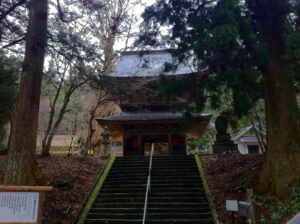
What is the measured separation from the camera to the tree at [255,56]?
602 cm

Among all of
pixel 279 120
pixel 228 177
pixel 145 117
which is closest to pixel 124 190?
pixel 228 177

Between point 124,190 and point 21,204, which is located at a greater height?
point 21,204

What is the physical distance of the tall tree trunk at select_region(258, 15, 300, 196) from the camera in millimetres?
6402

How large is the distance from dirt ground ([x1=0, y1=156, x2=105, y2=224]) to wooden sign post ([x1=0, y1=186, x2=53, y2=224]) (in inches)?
98.2

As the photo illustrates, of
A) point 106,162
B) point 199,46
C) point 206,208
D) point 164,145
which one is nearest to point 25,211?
point 199,46

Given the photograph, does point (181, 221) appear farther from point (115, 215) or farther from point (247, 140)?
point (247, 140)

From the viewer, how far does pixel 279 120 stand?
670 centimetres

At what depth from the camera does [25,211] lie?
4.33 metres

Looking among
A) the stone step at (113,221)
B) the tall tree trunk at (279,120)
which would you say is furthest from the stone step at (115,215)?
the tall tree trunk at (279,120)

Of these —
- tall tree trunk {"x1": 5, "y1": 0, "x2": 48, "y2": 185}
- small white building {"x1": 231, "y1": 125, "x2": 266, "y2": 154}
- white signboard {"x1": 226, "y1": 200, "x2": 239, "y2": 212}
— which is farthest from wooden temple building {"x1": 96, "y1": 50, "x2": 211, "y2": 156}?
white signboard {"x1": 226, "y1": 200, "x2": 239, "y2": 212}

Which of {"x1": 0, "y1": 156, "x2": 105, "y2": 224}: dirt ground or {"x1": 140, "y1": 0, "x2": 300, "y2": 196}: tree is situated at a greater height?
{"x1": 140, "y1": 0, "x2": 300, "y2": 196}: tree

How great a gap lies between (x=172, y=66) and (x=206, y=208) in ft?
11.9

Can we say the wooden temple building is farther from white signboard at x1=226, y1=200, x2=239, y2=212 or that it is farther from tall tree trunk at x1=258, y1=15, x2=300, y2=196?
white signboard at x1=226, y1=200, x2=239, y2=212

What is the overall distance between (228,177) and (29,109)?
5.66 meters
